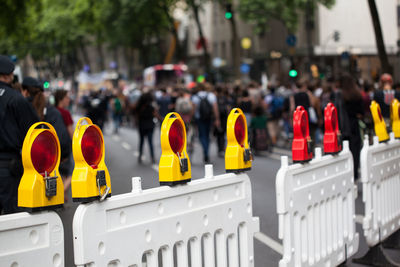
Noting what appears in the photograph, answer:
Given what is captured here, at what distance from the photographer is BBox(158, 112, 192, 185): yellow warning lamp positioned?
165 inches

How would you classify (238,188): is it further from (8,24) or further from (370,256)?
(8,24)

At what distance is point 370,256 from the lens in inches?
267

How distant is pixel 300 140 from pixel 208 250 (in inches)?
55.7

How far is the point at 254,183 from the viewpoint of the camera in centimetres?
1341

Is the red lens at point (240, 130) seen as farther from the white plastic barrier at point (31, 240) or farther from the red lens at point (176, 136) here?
the white plastic barrier at point (31, 240)

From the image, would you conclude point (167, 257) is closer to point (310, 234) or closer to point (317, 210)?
point (310, 234)

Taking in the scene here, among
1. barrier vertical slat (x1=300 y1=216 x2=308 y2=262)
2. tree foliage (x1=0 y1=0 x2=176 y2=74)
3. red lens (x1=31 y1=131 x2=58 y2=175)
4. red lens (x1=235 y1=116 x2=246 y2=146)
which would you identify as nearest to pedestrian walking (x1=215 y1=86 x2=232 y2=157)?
tree foliage (x1=0 y1=0 x2=176 y2=74)

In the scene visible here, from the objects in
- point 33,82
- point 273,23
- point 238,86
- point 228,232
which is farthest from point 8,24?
point 273,23

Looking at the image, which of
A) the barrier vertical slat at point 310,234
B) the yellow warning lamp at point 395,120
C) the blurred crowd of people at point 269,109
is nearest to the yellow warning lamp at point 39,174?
the barrier vertical slat at point 310,234

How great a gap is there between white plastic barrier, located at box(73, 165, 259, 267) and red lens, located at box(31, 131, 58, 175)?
243 millimetres

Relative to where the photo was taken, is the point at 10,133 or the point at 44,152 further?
the point at 10,133

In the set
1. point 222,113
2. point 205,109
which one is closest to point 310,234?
point 205,109

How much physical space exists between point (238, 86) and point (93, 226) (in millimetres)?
19607

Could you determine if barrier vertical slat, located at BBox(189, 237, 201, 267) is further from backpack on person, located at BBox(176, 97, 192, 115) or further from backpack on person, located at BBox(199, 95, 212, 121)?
backpack on person, located at BBox(176, 97, 192, 115)
